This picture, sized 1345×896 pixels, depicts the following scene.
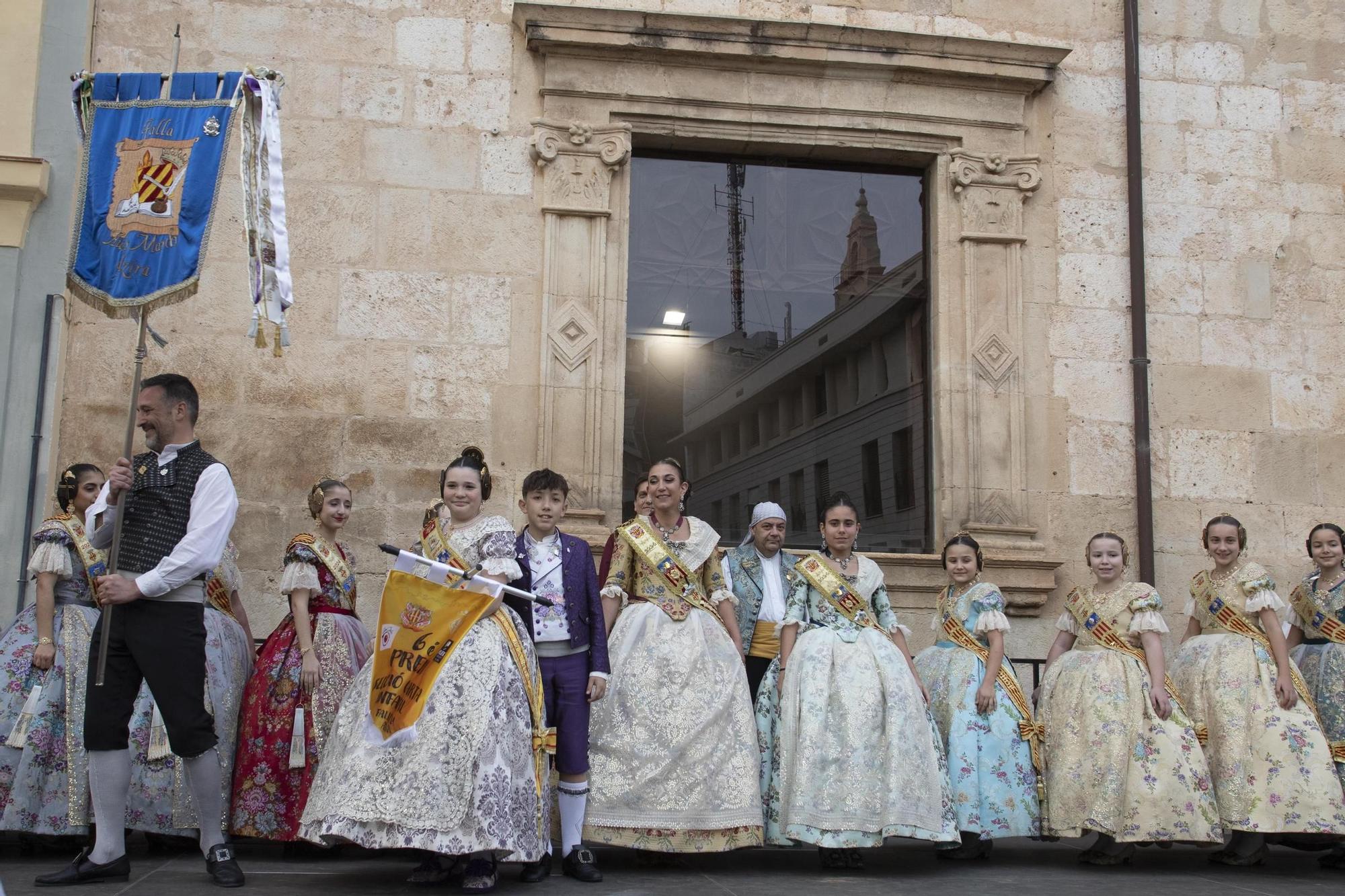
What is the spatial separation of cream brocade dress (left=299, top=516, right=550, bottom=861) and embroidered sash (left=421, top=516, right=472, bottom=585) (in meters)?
0.13

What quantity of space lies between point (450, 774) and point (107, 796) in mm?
1328

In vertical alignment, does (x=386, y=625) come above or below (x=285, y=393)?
below

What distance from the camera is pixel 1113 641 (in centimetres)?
708

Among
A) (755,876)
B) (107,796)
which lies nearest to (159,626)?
(107,796)

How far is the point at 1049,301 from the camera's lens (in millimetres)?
9102

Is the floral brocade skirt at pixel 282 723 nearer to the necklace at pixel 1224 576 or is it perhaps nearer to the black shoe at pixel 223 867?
the black shoe at pixel 223 867

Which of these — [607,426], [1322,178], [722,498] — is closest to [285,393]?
[607,426]

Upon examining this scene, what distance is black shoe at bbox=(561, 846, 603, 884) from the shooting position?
19.0 feet

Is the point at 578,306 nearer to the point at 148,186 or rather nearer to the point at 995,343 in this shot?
the point at 995,343

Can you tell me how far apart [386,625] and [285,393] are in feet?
9.97

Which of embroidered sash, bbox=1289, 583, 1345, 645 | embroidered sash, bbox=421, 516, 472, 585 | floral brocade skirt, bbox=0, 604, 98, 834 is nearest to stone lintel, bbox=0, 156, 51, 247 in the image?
floral brocade skirt, bbox=0, 604, 98, 834

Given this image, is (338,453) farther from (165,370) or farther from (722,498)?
(722,498)

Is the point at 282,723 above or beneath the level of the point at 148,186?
beneath

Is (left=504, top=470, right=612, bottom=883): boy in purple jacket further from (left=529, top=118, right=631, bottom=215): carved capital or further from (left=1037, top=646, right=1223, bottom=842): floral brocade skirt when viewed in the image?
(left=529, top=118, right=631, bottom=215): carved capital
